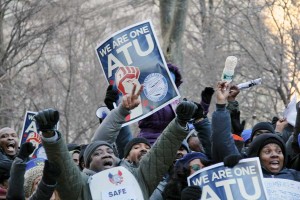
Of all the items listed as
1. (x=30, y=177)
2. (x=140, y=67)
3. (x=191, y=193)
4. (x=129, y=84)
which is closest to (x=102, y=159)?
(x=30, y=177)

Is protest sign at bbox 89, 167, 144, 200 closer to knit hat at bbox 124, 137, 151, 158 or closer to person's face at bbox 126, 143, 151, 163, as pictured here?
person's face at bbox 126, 143, 151, 163

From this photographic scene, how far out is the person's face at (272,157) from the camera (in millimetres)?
9047

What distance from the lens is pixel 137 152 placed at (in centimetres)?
993

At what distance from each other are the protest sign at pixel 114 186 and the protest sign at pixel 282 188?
1.01m

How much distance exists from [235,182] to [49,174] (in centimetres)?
142

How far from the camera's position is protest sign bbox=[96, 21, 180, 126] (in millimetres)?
10336

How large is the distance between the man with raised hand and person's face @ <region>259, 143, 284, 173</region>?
0.83 metres

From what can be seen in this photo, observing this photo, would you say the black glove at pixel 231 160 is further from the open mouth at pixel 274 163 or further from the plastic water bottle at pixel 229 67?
the plastic water bottle at pixel 229 67

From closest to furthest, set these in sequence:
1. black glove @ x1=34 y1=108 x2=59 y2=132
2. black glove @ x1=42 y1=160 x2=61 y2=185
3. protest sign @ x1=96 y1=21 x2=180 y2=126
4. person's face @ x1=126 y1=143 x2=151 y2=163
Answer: black glove @ x1=34 y1=108 x2=59 y2=132 → black glove @ x1=42 y1=160 x2=61 y2=185 → person's face @ x1=126 y1=143 x2=151 y2=163 → protest sign @ x1=96 y1=21 x2=180 y2=126

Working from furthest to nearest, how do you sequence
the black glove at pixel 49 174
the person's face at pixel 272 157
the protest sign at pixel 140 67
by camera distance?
the protest sign at pixel 140 67 < the person's face at pixel 272 157 < the black glove at pixel 49 174

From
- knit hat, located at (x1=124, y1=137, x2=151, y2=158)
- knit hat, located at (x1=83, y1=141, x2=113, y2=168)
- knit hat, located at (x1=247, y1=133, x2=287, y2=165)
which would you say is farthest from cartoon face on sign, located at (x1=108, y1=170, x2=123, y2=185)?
knit hat, located at (x1=124, y1=137, x2=151, y2=158)

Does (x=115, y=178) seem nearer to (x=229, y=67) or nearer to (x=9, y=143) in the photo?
(x=229, y=67)

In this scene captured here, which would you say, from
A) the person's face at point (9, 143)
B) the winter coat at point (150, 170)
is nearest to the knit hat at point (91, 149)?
the winter coat at point (150, 170)

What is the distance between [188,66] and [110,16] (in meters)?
7.09
